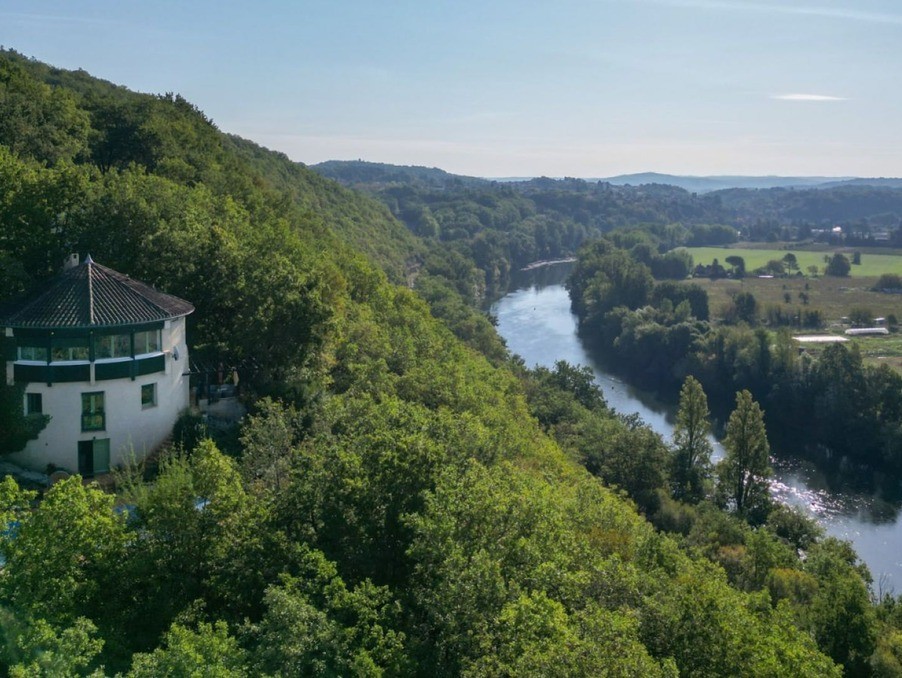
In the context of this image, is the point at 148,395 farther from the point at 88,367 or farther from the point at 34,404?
the point at 34,404

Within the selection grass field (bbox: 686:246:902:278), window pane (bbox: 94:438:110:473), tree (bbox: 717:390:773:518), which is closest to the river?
tree (bbox: 717:390:773:518)

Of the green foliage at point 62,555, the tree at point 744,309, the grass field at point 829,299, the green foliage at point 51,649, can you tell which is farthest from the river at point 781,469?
the green foliage at point 51,649

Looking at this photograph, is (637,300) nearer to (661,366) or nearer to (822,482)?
(661,366)

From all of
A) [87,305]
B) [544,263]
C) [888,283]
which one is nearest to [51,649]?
[87,305]

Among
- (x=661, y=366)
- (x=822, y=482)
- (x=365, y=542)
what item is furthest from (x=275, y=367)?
(x=661, y=366)

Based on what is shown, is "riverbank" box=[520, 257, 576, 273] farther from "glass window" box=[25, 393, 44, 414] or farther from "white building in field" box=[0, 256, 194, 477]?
"glass window" box=[25, 393, 44, 414]

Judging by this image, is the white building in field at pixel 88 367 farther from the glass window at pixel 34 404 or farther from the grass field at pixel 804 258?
the grass field at pixel 804 258
